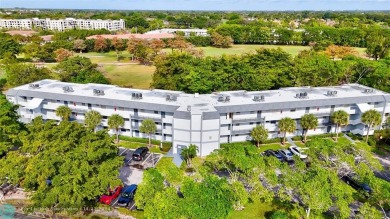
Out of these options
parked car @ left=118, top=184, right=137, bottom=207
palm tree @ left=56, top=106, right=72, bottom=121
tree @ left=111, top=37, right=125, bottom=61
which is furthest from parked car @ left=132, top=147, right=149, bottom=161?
tree @ left=111, top=37, right=125, bottom=61

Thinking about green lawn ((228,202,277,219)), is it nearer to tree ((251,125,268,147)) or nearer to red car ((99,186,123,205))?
red car ((99,186,123,205))

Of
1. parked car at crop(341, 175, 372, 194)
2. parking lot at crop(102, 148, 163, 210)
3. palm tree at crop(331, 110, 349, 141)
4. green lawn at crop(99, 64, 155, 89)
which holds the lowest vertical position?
parking lot at crop(102, 148, 163, 210)

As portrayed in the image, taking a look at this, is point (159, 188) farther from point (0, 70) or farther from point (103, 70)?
point (0, 70)

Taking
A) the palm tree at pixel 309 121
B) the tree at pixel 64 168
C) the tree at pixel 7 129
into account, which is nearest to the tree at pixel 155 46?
the tree at pixel 7 129

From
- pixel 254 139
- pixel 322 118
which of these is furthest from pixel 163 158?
pixel 322 118

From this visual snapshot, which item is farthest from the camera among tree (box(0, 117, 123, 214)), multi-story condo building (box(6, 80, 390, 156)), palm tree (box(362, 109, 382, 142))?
palm tree (box(362, 109, 382, 142))

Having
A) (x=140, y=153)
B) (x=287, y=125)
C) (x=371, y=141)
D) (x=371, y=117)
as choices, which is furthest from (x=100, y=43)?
(x=371, y=141)

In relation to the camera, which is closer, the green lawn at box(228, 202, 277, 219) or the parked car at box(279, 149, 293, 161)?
the green lawn at box(228, 202, 277, 219)

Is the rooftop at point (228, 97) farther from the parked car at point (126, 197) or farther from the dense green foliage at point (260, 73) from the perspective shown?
the parked car at point (126, 197)
